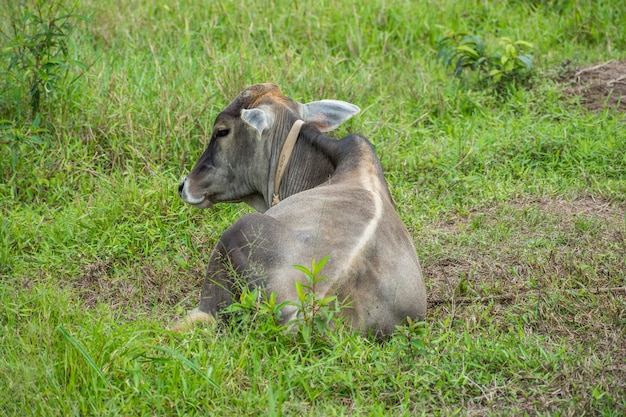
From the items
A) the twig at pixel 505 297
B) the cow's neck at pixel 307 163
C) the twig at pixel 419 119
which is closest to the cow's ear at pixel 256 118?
the cow's neck at pixel 307 163

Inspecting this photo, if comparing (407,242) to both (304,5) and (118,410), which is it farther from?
(304,5)

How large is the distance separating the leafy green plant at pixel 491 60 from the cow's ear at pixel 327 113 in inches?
83.4

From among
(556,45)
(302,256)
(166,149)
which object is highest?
(302,256)

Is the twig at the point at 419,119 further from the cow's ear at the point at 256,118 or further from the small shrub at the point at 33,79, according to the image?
the small shrub at the point at 33,79

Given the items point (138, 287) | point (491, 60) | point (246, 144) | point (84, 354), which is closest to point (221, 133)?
point (246, 144)

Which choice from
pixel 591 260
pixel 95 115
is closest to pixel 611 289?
pixel 591 260

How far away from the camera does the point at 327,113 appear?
5.78 m

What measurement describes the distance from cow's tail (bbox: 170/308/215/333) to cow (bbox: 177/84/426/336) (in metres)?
0.01

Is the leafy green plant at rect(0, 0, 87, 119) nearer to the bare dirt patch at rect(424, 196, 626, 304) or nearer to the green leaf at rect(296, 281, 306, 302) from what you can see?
the bare dirt patch at rect(424, 196, 626, 304)

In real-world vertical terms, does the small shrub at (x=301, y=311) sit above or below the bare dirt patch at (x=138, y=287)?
above

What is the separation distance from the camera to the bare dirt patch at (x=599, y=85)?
735 centimetres

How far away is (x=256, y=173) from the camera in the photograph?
572cm

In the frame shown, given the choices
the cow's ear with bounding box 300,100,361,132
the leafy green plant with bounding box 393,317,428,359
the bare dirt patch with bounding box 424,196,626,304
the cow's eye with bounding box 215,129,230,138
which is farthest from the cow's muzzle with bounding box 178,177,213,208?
the leafy green plant with bounding box 393,317,428,359

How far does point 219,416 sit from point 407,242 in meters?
1.64
